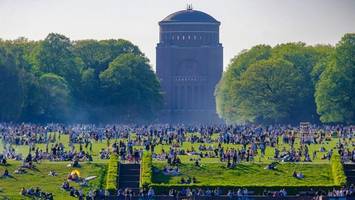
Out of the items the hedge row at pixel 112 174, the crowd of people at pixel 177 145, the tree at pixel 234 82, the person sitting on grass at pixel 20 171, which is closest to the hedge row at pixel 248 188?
the crowd of people at pixel 177 145

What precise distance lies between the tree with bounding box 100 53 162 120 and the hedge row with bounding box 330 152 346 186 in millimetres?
75175

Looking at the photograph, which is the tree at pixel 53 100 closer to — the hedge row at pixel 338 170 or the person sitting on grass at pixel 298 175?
the hedge row at pixel 338 170

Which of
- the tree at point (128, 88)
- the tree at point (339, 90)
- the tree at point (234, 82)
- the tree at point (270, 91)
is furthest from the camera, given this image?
the tree at point (128, 88)

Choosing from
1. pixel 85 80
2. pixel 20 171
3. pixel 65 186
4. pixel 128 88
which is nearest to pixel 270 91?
pixel 128 88

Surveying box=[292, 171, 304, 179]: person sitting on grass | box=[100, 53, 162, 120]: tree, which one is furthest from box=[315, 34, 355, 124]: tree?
box=[292, 171, 304, 179]: person sitting on grass

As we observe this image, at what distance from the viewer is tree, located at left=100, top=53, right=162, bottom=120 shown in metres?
172

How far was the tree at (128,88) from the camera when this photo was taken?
172 m

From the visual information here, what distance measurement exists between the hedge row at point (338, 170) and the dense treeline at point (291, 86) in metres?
50.2

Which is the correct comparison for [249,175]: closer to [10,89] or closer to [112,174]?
[112,174]

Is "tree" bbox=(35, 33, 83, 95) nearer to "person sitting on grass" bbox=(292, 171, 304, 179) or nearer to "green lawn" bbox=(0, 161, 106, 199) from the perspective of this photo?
"green lawn" bbox=(0, 161, 106, 199)

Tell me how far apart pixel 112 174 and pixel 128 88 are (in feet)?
258

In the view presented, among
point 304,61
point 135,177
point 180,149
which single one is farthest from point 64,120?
point 135,177

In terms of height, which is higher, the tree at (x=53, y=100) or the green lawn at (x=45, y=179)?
the tree at (x=53, y=100)

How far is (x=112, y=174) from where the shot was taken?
93438mm
